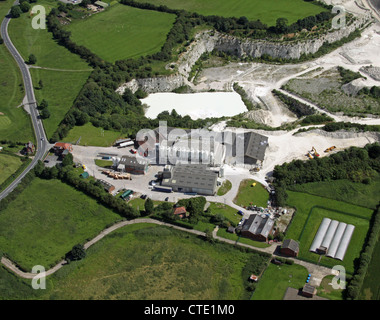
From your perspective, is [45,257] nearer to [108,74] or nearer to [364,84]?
[108,74]

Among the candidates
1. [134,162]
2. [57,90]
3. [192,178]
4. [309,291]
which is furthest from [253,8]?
[309,291]

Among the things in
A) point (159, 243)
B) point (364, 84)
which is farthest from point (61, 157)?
point (364, 84)

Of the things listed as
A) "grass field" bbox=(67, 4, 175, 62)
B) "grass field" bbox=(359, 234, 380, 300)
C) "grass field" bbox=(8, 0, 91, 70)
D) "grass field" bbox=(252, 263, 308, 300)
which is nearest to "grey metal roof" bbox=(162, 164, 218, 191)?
"grass field" bbox=(252, 263, 308, 300)

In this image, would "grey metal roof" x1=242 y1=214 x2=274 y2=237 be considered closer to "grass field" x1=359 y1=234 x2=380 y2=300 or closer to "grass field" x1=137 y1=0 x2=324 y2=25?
"grass field" x1=359 y1=234 x2=380 y2=300

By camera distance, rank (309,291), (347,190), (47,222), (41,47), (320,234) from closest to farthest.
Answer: (309,291)
(320,234)
(47,222)
(347,190)
(41,47)

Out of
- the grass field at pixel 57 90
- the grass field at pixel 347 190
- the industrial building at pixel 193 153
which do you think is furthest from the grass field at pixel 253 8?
the grass field at pixel 347 190

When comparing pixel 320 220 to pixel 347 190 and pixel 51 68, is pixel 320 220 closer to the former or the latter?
pixel 347 190

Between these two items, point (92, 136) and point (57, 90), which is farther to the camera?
point (57, 90)
